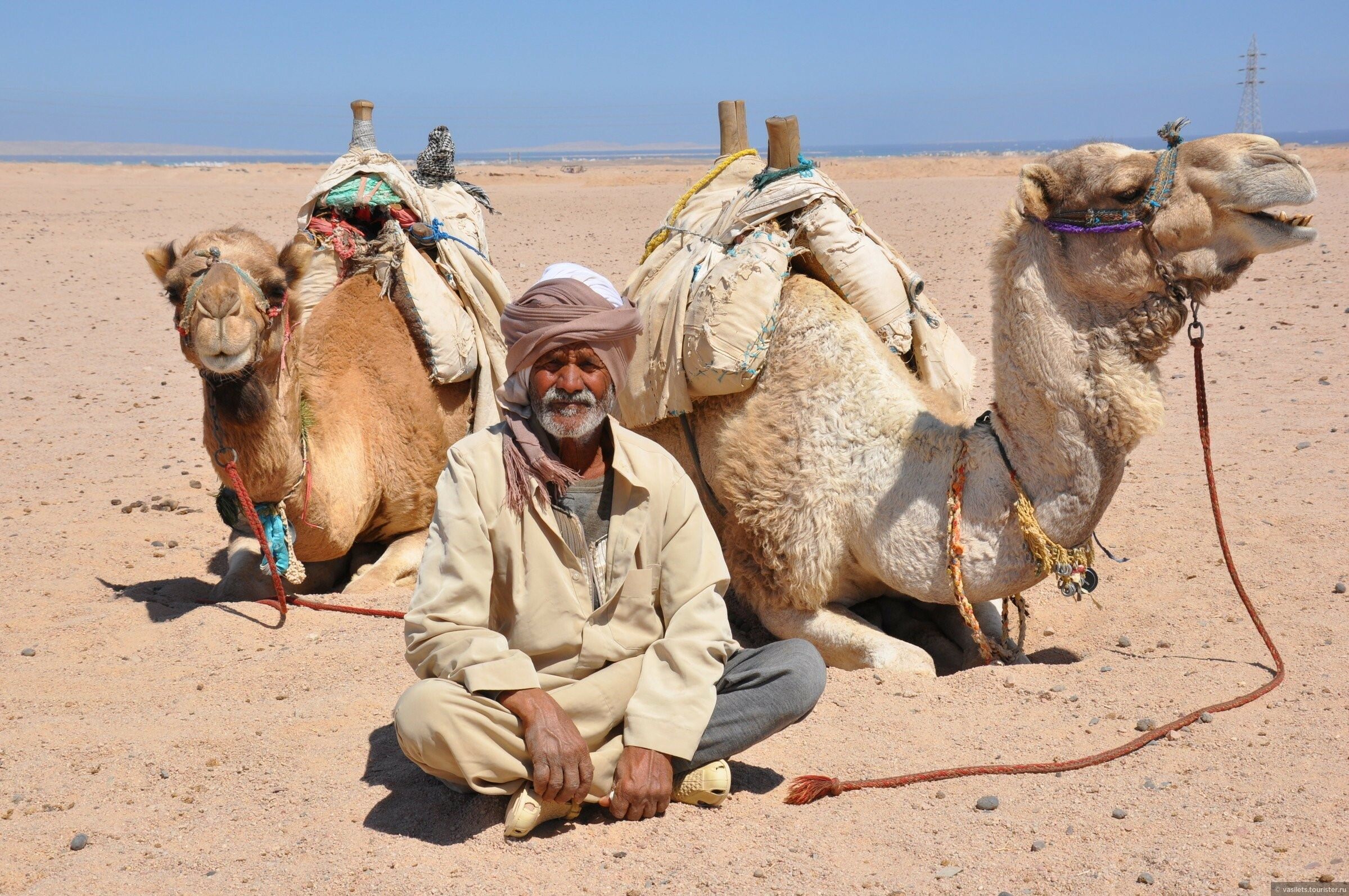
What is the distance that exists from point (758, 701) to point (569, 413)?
874mm

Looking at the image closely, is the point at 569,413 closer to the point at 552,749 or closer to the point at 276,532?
the point at 552,749

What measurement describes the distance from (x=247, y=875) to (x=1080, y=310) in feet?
8.98

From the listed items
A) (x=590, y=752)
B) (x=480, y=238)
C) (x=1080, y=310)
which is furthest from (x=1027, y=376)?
(x=480, y=238)

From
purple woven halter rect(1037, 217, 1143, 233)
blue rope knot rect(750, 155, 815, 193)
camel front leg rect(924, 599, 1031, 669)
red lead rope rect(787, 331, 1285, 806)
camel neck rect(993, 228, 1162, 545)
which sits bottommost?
camel front leg rect(924, 599, 1031, 669)

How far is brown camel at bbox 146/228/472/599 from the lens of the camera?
179 inches

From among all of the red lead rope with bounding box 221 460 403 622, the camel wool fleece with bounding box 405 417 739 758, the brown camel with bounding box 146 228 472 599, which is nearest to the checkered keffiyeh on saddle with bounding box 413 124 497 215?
the brown camel with bounding box 146 228 472 599

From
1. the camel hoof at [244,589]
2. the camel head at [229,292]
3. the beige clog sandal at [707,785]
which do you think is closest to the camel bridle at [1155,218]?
the beige clog sandal at [707,785]

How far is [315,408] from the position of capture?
5.47 metres

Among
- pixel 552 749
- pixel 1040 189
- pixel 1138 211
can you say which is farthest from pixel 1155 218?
pixel 552 749

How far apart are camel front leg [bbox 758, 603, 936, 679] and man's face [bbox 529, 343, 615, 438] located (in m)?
1.46

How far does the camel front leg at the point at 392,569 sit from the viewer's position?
5570mm

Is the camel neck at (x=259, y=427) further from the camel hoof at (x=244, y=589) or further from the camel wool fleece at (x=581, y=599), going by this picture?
the camel wool fleece at (x=581, y=599)

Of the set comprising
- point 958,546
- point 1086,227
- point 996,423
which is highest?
point 1086,227

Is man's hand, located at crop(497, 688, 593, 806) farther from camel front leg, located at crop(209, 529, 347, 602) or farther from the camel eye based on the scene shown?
camel front leg, located at crop(209, 529, 347, 602)
